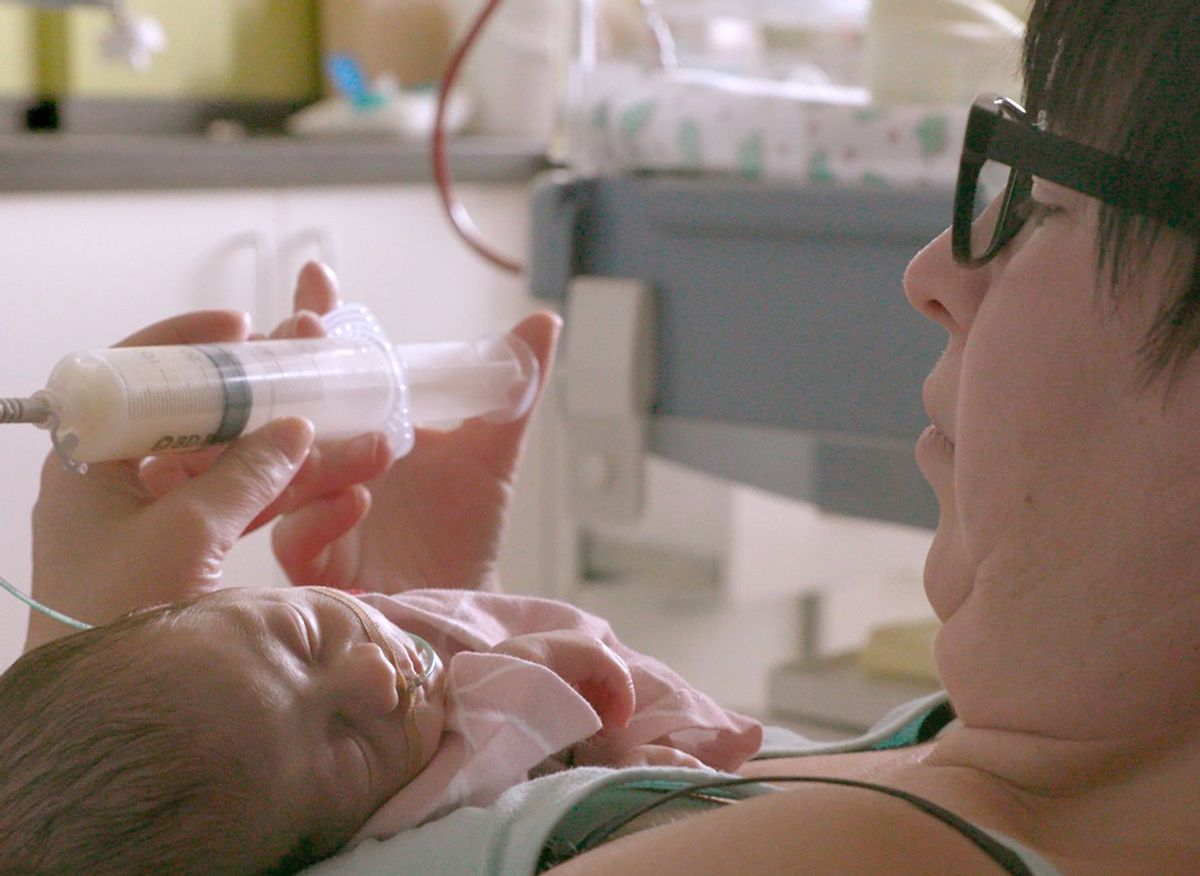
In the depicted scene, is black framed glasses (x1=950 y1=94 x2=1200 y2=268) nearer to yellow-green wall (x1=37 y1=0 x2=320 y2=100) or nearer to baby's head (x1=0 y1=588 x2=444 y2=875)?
baby's head (x1=0 y1=588 x2=444 y2=875)

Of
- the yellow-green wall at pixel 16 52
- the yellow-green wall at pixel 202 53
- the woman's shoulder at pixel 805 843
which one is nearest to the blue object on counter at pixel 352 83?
the yellow-green wall at pixel 202 53

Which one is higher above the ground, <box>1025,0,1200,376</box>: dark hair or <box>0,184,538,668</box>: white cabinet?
A: <box>1025,0,1200,376</box>: dark hair

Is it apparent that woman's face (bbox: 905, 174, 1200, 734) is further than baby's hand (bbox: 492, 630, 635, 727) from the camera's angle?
No

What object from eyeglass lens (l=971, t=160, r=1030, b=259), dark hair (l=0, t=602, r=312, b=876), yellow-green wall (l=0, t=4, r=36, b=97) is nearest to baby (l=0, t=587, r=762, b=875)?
dark hair (l=0, t=602, r=312, b=876)

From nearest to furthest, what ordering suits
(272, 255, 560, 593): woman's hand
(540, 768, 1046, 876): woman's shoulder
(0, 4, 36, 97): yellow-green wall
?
(540, 768, 1046, 876): woman's shoulder, (272, 255, 560, 593): woman's hand, (0, 4, 36, 97): yellow-green wall

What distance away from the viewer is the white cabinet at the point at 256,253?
2125 mm

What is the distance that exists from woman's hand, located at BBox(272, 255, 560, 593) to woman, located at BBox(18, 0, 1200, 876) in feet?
1.48

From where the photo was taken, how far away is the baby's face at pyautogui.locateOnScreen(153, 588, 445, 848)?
2.44ft

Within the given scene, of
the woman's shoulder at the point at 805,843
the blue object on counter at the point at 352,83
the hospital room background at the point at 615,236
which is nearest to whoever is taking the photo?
the woman's shoulder at the point at 805,843

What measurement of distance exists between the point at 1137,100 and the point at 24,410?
57cm

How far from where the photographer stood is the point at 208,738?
2.37 ft

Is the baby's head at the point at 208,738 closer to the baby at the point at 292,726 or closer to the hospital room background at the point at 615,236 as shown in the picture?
the baby at the point at 292,726

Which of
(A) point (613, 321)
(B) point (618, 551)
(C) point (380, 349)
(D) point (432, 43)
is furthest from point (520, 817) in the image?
(D) point (432, 43)

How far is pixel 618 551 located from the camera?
→ 119 inches
